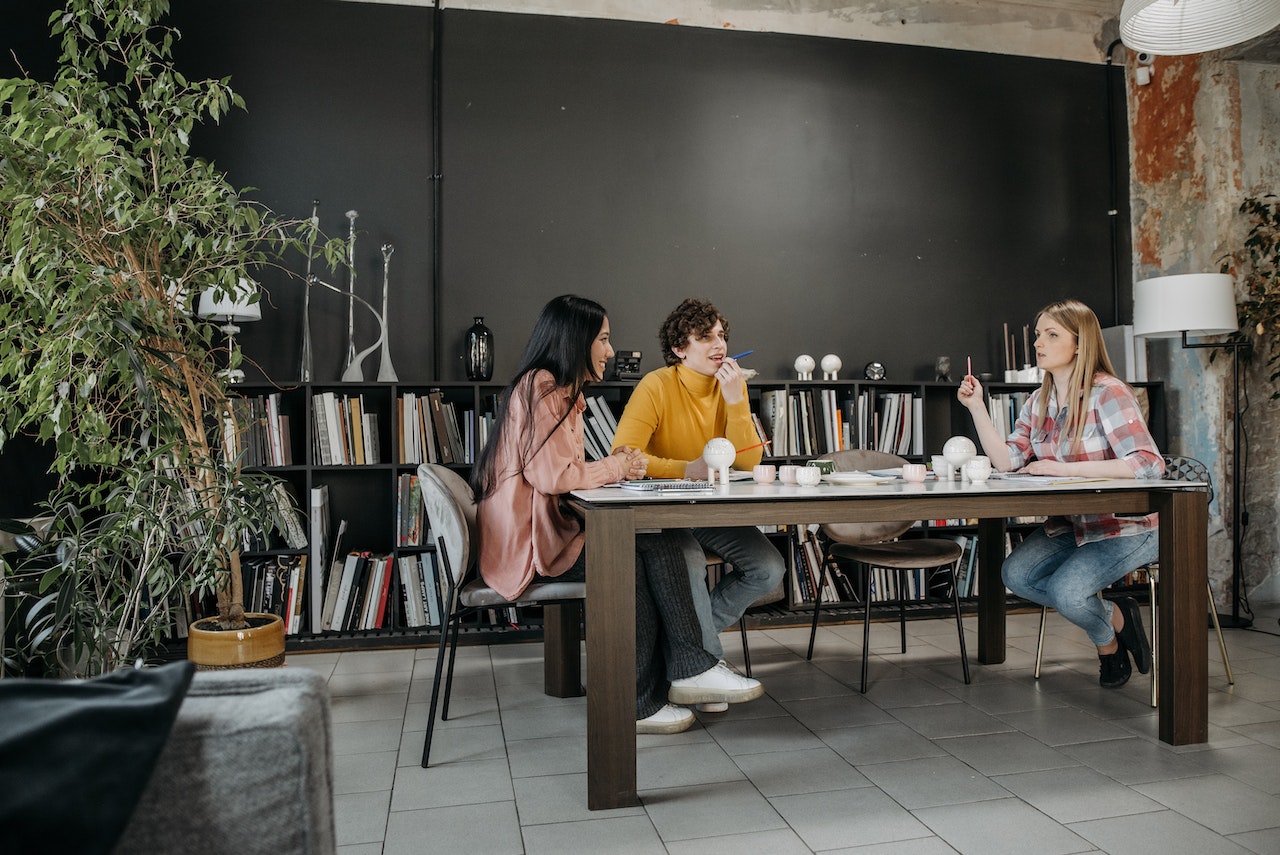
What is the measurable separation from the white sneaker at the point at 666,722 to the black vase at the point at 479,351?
1824mm

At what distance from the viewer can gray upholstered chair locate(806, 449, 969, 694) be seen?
121 inches

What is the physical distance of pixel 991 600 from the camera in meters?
3.41

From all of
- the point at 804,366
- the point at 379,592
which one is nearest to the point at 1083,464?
the point at 804,366

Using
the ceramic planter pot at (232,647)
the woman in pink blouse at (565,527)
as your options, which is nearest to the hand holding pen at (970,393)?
the woman in pink blouse at (565,527)

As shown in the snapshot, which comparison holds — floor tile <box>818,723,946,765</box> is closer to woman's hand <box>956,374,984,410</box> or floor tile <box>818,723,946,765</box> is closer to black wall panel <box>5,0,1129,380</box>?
woman's hand <box>956,374,984,410</box>

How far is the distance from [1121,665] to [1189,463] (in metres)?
1.53

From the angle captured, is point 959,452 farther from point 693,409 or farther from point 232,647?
point 232,647

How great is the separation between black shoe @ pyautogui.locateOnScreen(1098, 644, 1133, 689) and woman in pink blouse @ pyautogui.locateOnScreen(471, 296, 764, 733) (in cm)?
136

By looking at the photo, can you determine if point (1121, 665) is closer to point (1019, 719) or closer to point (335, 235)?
point (1019, 719)

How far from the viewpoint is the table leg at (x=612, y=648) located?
2.12 m

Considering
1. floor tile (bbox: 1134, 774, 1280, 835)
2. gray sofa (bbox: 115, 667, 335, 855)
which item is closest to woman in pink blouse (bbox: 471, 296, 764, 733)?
floor tile (bbox: 1134, 774, 1280, 835)

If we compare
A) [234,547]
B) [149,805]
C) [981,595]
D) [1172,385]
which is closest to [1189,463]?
[1172,385]

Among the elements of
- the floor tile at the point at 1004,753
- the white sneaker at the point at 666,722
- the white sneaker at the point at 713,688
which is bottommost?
the floor tile at the point at 1004,753

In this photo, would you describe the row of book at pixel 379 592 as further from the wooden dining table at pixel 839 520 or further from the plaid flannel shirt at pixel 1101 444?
the plaid flannel shirt at pixel 1101 444
